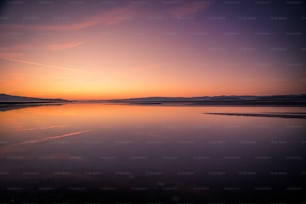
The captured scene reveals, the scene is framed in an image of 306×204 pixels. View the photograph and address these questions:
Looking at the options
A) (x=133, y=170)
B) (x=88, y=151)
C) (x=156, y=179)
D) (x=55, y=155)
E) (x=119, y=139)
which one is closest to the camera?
(x=156, y=179)

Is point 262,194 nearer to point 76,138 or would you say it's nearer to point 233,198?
point 233,198

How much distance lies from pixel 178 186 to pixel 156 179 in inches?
33.5

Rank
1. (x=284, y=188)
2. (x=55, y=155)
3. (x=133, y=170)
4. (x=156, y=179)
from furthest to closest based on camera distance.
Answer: (x=55, y=155), (x=133, y=170), (x=156, y=179), (x=284, y=188)

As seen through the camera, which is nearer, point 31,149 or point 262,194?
point 262,194

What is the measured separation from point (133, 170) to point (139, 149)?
127 inches

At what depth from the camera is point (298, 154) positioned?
11.0 meters

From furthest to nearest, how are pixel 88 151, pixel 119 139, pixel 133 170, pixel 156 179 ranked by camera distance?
pixel 119 139 < pixel 88 151 < pixel 133 170 < pixel 156 179

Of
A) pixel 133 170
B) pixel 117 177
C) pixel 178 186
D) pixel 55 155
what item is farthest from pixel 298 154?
pixel 55 155

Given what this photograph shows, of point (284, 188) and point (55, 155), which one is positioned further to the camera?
point (55, 155)

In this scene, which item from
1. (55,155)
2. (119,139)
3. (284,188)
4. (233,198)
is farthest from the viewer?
(119,139)

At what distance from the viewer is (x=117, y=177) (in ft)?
26.6

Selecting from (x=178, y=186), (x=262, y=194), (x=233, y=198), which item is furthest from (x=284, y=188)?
(x=178, y=186)

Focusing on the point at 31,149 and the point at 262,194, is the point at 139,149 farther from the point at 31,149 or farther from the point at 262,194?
the point at 262,194

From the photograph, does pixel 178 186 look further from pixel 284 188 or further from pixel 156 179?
pixel 284 188
